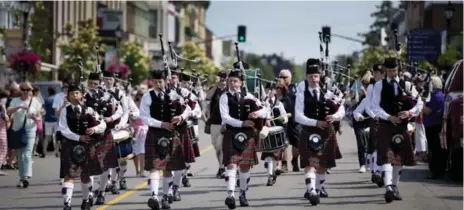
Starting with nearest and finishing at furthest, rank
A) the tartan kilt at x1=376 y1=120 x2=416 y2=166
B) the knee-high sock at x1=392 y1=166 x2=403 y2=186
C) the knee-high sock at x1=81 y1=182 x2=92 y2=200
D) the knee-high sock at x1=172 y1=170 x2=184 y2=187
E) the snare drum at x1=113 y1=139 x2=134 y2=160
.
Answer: the knee-high sock at x1=81 y1=182 x2=92 y2=200, the knee-high sock at x1=172 y1=170 x2=184 y2=187, the tartan kilt at x1=376 y1=120 x2=416 y2=166, the knee-high sock at x1=392 y1=166 x2=403 y2=186, the snare drum at x1=113 y1=139 x2=134 y2=160

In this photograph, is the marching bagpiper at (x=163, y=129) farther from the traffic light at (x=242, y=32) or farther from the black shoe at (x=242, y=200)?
the traffic light at (x=242, y=32)

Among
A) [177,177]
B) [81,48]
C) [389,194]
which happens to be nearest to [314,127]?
[389,194]

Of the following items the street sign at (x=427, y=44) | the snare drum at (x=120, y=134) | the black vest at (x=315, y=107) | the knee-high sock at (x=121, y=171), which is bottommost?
the knee-high sock at (x=121, y=171)

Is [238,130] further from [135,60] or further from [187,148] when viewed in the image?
[135,60]

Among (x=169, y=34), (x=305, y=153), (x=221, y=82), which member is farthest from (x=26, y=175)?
(x=169, y=34)

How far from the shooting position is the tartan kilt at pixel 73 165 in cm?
1469

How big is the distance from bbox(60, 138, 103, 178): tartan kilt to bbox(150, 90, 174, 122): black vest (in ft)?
2.97

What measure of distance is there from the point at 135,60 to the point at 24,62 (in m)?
40.2

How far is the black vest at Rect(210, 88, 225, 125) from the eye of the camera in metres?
20.8

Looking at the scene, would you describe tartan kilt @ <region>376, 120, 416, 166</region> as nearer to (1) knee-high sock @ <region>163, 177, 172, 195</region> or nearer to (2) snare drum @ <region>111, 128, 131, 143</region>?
(1) knee-high sock @ <region>163, 177, 172, 195</region>

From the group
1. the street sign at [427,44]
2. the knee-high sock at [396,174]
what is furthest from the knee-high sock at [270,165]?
the street sign at [427,44]

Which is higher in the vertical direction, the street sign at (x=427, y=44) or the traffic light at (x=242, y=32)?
the traffic light at (x=242, y=32)

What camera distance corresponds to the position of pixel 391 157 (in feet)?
53.9

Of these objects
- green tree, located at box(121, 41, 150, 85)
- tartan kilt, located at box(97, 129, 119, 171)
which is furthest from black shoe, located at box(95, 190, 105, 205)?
green tree, located at box(121, 41, 150, 85)
